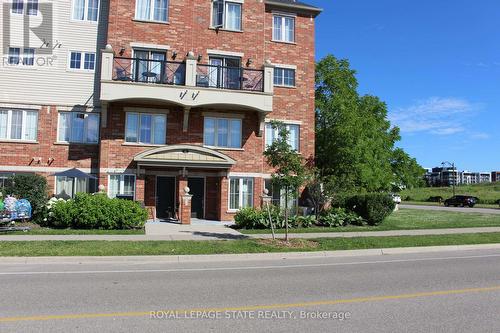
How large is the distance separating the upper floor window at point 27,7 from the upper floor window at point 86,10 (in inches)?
74.8

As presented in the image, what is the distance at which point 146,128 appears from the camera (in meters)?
21.9

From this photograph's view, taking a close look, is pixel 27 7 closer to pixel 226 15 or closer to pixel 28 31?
pixel 28 31

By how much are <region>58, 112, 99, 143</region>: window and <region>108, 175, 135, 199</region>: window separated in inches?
96.8

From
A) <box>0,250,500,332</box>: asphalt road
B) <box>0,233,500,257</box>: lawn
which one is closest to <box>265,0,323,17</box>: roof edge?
<box>0,233,500,257</box>: lawn

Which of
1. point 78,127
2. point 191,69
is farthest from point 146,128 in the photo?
point 191,69

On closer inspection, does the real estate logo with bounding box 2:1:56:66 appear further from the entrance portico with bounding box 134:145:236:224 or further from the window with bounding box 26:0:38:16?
the entrance portico with bounding box 134:145:236:224

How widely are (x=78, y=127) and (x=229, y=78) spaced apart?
26.1 feet

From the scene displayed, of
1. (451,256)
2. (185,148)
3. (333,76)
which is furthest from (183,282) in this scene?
(333,76)

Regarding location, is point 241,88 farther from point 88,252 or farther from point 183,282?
point 183,282

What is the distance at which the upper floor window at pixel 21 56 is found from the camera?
22000mm

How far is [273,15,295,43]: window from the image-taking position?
82.5 feet

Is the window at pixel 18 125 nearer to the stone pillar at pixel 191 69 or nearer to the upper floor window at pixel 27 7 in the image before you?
the upper floor window at pixel 27 7

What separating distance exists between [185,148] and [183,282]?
1323cm

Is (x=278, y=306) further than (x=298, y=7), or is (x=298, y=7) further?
(x=298, y=7)
